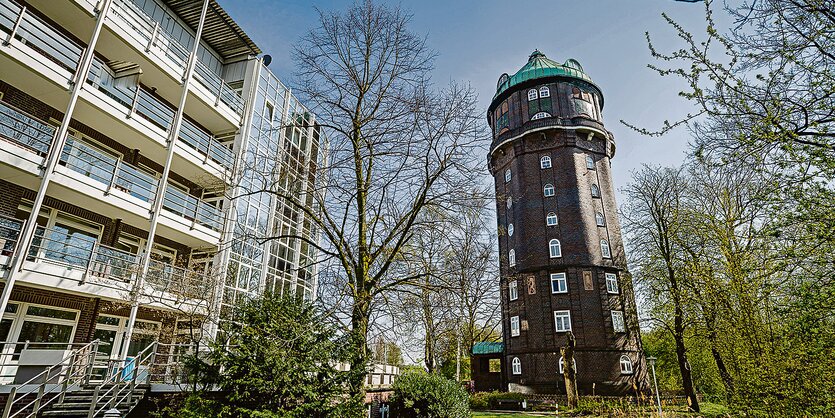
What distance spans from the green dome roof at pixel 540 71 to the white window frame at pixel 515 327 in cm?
1933

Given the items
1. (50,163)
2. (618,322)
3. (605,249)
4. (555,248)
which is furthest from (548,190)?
(50,163)

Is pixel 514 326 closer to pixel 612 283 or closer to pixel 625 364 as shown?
pixel 625 364

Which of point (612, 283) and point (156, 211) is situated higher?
point (612, 283)

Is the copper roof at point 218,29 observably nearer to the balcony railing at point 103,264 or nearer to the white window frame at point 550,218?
the balcony railing at point 103,264

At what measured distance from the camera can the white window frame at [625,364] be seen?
26.2 meters

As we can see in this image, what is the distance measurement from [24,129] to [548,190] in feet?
94.4

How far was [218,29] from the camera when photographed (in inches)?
752

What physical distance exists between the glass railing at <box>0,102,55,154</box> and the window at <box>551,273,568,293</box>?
88.4 ft

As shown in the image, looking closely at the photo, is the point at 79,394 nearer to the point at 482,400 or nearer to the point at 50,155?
the point at 50,155

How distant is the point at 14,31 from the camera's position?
10.8 m

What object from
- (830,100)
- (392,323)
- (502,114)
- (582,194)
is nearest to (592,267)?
(582,194)

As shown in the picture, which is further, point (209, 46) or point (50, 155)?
point (209, 46)

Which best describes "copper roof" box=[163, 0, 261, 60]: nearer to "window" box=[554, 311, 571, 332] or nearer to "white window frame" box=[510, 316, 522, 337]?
"white window frame" box=[510, 316, 522, 337]

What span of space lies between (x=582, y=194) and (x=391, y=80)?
23.8m
